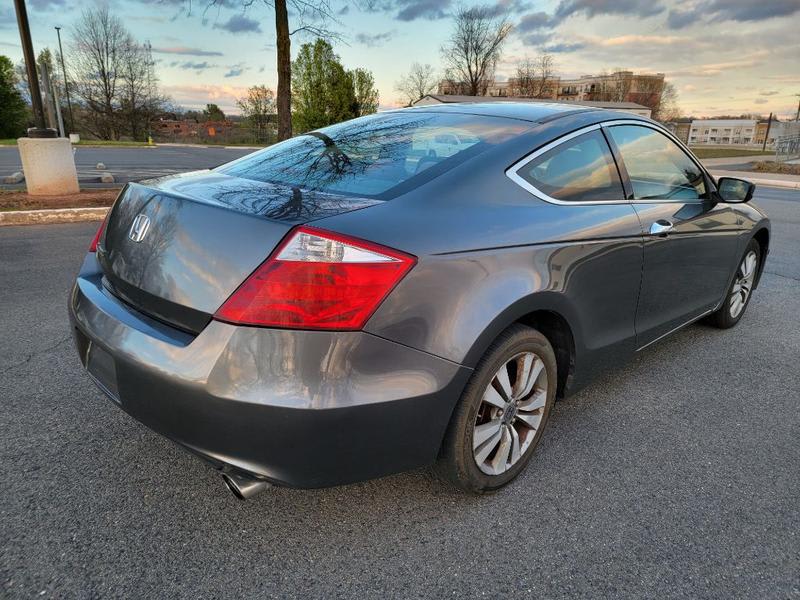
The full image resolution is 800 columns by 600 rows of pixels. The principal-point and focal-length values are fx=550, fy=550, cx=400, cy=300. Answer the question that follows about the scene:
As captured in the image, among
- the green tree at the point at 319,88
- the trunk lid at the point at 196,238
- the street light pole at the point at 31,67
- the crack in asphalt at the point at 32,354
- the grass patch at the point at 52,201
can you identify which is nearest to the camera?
the trunk lid at the point at 196,238

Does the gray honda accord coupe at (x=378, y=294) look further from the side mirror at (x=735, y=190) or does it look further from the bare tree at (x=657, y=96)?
the bare tree at (x=657, y=96)

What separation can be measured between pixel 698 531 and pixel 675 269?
4.80ft

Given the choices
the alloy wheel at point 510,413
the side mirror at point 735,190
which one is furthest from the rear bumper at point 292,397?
the side mirror at point 735,190

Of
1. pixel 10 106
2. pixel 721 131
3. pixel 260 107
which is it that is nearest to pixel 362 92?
pixel 260 107

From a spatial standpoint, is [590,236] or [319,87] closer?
[590,236]

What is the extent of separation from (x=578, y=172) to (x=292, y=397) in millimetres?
1676

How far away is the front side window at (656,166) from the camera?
111 inches

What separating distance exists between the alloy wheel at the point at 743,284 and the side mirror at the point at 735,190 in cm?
64

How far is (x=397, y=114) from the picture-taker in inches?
119

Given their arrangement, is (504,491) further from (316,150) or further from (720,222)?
(720,222)

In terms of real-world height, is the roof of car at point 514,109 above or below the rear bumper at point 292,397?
above

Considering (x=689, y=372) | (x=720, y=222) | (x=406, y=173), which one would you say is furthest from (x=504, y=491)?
Result: (x=720, y=222)

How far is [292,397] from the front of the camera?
1.58 metres

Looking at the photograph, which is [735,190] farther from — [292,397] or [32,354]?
[32,354]
